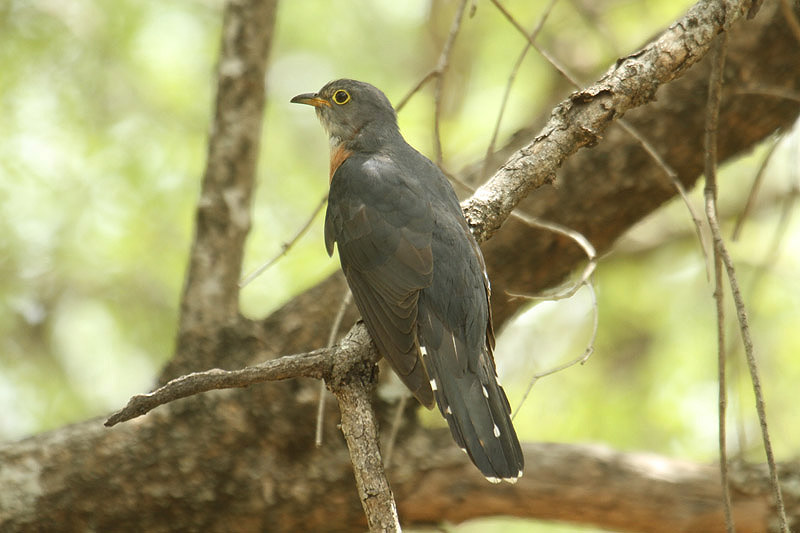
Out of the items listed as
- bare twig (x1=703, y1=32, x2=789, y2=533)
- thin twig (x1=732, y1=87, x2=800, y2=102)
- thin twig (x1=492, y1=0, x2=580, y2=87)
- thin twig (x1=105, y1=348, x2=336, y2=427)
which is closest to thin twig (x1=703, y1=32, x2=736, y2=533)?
bare twig (x1=703, y1=32, x2=789, y2=533)

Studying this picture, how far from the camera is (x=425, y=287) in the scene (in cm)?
362

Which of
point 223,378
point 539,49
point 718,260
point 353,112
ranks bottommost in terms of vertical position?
point 223,378

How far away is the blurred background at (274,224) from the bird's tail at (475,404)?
3508 mm

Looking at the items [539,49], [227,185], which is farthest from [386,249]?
[227,185]

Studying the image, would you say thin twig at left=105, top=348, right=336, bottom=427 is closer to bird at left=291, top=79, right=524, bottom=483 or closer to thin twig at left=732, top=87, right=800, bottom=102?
bird at left=291, top=79, right=524, bottom=483

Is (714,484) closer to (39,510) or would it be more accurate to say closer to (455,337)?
(455,337)

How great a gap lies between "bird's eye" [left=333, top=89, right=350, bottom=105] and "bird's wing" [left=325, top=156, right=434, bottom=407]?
0.79m

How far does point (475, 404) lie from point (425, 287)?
65 cm

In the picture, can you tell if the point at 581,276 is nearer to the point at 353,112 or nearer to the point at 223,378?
the point at 223,378

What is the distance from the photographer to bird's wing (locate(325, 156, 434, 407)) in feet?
10.7

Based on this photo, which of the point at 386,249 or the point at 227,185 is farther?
the point at 227,185

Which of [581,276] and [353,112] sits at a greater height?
[353,112]

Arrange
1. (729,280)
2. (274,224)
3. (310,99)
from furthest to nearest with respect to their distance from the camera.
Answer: (274,224) < (310,99) < (729,280)

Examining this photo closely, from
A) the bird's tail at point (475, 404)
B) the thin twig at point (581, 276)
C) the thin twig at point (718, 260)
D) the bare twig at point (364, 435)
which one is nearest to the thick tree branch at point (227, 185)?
the bird's tail at point (475, 404)
